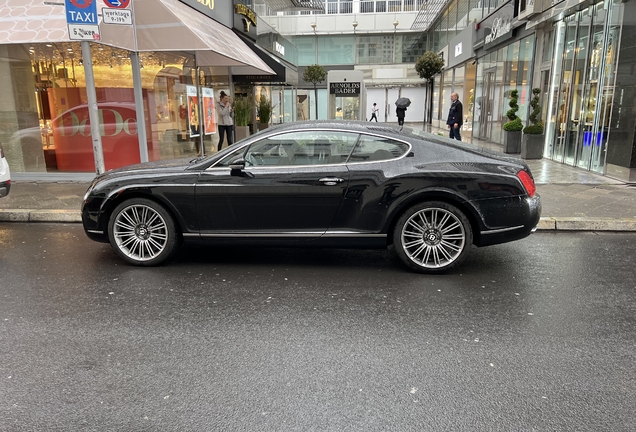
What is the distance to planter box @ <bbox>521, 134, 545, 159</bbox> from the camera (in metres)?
14.0

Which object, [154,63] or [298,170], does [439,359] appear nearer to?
[298,170]

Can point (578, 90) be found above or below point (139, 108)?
above

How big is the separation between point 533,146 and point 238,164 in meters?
11.6

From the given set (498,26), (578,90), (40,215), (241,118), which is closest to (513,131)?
(578,90)

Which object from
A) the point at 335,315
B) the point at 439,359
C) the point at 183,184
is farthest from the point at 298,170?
the point at 439,359

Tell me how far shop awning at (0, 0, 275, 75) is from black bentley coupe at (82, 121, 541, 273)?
503 centimetres

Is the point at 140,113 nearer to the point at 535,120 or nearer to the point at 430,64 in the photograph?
the point at 535,120

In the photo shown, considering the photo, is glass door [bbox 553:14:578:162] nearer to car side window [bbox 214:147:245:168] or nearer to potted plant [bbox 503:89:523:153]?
potted plant [bbox 503:89:523:153]

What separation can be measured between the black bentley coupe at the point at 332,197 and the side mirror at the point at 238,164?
13mm

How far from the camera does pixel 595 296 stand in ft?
14.5

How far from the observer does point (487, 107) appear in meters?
20.4

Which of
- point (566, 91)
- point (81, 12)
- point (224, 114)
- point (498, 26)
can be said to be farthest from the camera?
point (498, 26)

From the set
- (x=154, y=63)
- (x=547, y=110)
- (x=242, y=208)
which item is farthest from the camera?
(x=547, y=110)

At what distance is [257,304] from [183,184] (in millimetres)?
1690
